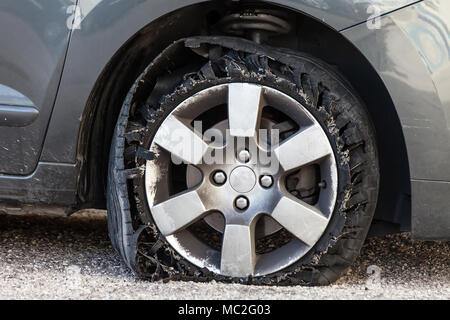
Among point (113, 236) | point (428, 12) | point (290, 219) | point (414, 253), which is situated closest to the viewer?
point (428, 12)

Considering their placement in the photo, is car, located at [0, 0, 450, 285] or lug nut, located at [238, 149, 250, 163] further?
lug nut, located at [238, 149, 250, 163]

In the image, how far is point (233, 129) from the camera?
2.65 metres

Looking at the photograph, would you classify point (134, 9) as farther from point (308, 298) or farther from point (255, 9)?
point (308, 298)

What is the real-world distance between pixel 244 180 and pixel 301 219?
10.1 inches

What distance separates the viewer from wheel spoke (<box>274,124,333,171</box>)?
2619 mm

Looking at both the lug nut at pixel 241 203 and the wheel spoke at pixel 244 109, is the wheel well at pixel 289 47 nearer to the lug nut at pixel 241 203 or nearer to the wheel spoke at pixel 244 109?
the wheel spoke at pixel 244 109

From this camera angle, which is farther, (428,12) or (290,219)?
(290,219)

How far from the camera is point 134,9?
2621 millimetres

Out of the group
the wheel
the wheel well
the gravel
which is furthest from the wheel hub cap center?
the wheel well

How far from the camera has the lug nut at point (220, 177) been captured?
2686 millimetres

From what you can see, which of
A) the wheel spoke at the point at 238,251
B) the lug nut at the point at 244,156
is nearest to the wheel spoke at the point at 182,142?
the lug nut at the point at 244,156

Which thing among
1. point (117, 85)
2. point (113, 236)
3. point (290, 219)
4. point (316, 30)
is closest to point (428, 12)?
Answer: point (316, 30)

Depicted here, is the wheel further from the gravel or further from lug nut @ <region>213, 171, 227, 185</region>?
the gravel

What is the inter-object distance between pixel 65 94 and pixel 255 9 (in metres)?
0.80
